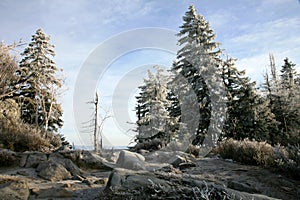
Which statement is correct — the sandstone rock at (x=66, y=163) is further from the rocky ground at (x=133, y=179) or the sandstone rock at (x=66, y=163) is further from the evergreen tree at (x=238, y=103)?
the evergreen tree at (x=238, y=103)

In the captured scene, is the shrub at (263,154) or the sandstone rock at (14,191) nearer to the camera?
the sandstone rock at (14,191)

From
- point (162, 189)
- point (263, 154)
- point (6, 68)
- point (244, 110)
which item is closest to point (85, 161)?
point (162, 189)

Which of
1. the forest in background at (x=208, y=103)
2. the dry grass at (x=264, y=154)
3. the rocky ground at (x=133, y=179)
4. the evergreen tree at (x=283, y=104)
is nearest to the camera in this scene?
the rocky ground at (x=133, y=179)

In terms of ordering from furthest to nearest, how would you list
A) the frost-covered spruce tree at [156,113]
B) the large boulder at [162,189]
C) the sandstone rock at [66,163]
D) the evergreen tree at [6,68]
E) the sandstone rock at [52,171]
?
1. the frost-covered spruce tree at [156,113]
2. the evergreen tree at [6,68]
3. the sandstone rock at [66,163]
4. the sandstone rock at [52,171]
5. the large boulder at [162,189]

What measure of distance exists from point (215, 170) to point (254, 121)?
1260cm

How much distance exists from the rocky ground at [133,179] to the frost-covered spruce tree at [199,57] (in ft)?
28.7

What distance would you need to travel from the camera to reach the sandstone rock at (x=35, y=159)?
5711mm

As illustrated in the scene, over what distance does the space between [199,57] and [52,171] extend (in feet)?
43.5

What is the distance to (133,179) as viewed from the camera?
3.42 metres

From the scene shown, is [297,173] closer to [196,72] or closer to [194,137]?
[194,137]

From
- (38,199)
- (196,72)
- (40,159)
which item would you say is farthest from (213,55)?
(38,199)

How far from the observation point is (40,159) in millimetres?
5875

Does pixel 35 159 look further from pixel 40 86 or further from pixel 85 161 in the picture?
pixel 40 86

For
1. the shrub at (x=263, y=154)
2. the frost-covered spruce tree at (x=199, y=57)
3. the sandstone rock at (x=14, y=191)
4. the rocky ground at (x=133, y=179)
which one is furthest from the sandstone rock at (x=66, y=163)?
the frost-covered spruce tree at (x=199, y=57)
